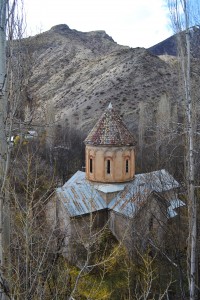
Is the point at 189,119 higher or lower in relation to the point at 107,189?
higher

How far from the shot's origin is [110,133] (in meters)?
16.3

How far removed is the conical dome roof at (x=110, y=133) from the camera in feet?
53.0

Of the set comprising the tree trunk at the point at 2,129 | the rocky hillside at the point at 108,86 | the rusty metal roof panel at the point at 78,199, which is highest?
the rocky hillside at the point at 108,86

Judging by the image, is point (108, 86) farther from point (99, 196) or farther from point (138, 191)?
point (138, 191)

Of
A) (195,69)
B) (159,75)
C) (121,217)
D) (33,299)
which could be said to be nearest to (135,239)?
(121,217)

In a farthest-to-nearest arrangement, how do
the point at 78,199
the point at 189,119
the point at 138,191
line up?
the point at 78,199 → the point at 138,191 → the point at 189,119

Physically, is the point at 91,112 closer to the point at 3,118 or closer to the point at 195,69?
the point at 195,69

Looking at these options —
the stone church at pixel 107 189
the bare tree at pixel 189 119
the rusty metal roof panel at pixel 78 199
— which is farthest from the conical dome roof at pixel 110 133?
the bare tree at pixel 189 119

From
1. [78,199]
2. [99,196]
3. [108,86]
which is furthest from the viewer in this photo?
[108,86]

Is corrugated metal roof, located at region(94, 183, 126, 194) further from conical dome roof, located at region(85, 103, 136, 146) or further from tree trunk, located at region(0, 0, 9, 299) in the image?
tree trunk, located at region(0, 0, 9, 299)

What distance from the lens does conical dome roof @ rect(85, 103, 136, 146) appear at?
1614cm

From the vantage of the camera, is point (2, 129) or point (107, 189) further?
point (107, 189)

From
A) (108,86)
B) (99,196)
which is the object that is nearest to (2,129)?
(99,196)

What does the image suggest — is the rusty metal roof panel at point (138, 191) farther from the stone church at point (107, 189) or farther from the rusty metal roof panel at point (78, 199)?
the rusty metal roof panel at point (78, 199)
